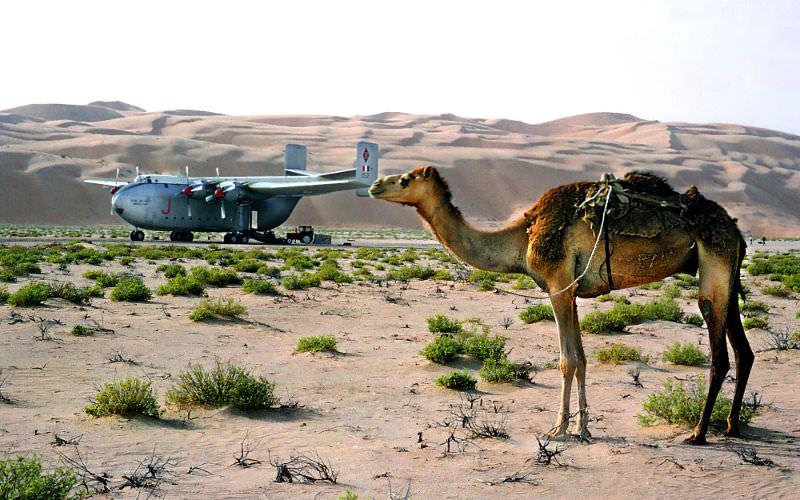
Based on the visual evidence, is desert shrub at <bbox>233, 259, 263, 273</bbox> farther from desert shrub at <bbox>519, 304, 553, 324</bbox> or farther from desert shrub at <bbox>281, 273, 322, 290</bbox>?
desert shrub at <bbox>519, 304, 553, 324</bbox>

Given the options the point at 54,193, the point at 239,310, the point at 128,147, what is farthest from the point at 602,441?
the point at 128,147

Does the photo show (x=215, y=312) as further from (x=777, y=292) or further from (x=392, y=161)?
(x=392, y=161)

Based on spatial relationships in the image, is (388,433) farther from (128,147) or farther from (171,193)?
(128,147)

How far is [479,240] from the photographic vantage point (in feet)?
24.5

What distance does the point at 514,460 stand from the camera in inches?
254

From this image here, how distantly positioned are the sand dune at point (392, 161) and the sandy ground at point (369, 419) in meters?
102

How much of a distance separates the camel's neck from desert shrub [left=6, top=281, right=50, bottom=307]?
10.5 metres

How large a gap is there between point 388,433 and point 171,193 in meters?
40.5

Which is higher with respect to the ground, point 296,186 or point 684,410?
point 296,186

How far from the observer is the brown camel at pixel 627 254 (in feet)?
22.6

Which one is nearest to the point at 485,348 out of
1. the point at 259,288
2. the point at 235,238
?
the point at 259,288

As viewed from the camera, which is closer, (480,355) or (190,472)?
(190,472)

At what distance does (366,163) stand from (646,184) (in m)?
42.9

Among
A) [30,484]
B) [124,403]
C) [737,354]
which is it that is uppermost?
[737,354]
